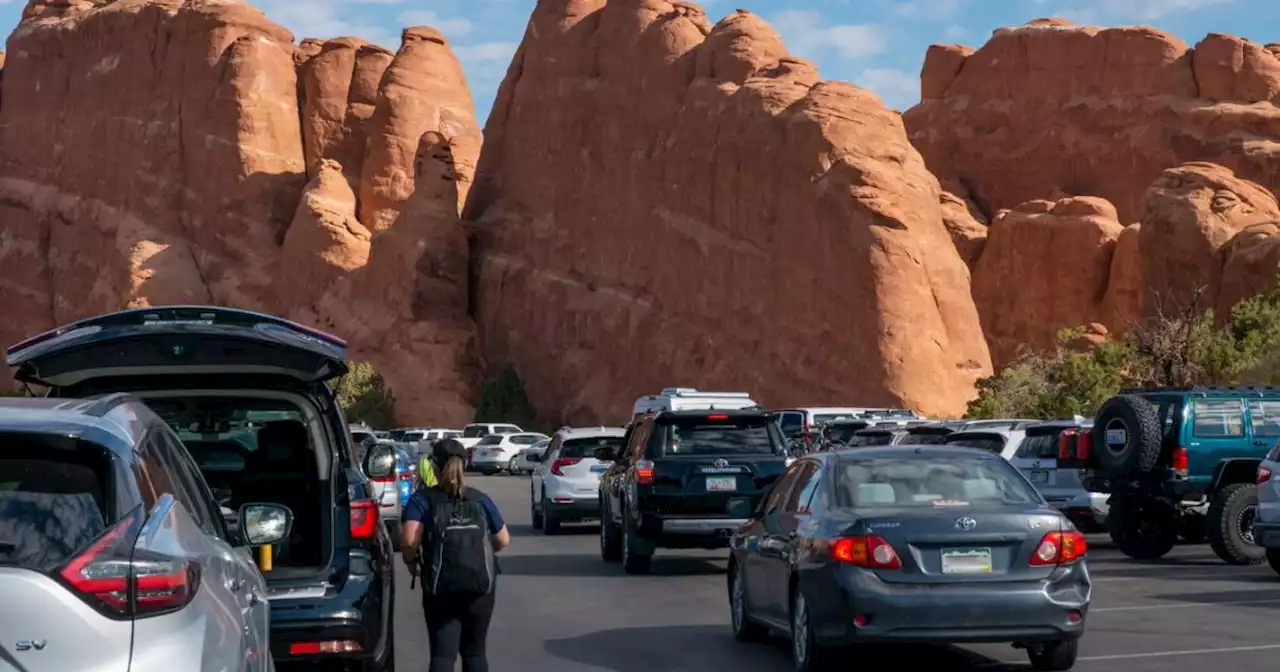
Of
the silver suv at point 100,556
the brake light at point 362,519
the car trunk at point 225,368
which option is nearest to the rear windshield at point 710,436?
the car trunk at point 225,368

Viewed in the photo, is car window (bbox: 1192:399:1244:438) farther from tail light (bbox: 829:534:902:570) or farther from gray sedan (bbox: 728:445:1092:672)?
tail light (bbox: 829:534:902:570)

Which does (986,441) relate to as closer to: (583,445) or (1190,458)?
(1190,458)

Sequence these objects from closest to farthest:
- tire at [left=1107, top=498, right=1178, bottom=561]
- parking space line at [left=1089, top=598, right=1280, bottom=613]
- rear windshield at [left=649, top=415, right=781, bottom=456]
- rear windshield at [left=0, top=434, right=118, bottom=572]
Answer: rear windshield at [left=0, top=434, right=118, bottom=572] → parking space line at [left=1089, top=598, right=1280, bottom=613] → rear windshield at [left=649, top=415, right=781, bottom=456] → tire at [left=1107, top=498, right=1178, bottom=561]

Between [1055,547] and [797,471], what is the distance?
2.27m

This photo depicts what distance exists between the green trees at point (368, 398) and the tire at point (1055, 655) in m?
74.2

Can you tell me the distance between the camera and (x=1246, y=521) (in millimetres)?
19562

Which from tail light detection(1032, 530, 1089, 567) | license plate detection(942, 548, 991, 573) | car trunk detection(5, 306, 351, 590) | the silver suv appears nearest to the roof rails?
tail light detection(1032, 530, 1089, 567)

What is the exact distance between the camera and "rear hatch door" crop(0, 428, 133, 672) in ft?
13.6

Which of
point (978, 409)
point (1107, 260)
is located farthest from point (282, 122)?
point (978, 409)

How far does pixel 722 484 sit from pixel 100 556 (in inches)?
581

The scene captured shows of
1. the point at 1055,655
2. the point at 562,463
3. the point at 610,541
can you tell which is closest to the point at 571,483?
the point at 562,463

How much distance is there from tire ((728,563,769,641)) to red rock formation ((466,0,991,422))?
53360 mm

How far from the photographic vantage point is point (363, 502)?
9.26 meters

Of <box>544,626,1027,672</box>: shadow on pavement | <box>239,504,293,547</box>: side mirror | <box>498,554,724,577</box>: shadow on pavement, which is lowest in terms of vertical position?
<box>498,554,724,577</box>: shadow on pavement
